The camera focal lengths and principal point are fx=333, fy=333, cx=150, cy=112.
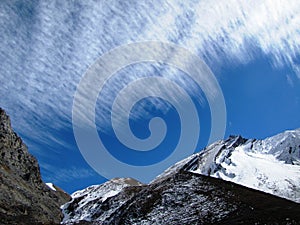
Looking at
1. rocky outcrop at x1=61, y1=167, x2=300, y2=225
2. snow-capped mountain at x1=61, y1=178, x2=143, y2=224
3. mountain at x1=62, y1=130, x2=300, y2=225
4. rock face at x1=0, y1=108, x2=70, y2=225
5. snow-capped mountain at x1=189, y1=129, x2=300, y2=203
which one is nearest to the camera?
rocky outcrop at x1=61, y1=167, x2=300, y2=225

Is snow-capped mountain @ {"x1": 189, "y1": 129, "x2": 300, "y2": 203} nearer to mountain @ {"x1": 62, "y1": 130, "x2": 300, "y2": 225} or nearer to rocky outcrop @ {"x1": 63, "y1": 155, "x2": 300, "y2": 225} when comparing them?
mountain @ {"x1": 62, "y1": 130, "x2": 300, "y2": 225}

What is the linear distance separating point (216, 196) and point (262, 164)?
36222 millimetres

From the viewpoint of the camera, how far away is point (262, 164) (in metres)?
85.4

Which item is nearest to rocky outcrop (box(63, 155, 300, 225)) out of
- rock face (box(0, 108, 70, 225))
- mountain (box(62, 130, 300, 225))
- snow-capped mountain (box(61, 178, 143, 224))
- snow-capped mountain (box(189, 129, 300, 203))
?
mountain (box(62, 130, 300, 225))

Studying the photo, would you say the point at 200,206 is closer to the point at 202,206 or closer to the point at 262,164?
the point at 202,206

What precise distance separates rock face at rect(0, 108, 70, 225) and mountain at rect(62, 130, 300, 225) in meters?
9.74

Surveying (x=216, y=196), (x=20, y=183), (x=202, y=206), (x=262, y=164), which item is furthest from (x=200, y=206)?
(x=262, y=164)

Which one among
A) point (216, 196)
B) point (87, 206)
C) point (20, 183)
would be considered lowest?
point (20, 183)

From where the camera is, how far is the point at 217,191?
5678 centimetres

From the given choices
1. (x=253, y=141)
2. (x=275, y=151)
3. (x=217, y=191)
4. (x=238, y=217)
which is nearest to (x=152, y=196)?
(x=217, y=191)

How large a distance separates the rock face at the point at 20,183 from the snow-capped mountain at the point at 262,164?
38035 mm

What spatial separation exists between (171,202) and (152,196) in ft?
17.7

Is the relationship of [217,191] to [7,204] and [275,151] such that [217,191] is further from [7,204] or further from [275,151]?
[275,151]

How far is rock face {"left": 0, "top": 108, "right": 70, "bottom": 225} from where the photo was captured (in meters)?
48.2
